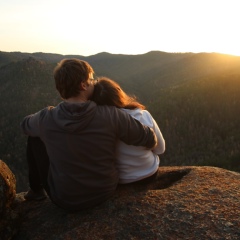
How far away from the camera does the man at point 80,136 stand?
11.4 feet

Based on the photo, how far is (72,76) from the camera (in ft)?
11.2

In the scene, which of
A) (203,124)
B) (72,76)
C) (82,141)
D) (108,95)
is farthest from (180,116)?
(72,76)

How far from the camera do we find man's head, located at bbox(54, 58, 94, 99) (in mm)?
3426

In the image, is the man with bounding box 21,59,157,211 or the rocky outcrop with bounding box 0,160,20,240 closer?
the man with bounding box 21,59,157,211

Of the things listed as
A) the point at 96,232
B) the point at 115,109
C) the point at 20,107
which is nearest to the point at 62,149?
the point at 115,109

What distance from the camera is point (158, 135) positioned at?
13.2ft

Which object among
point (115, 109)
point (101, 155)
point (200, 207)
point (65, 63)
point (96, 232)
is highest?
point (65, 63)

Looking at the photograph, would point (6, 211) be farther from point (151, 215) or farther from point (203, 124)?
point (203, 124)

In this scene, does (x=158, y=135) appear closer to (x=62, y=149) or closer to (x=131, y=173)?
(x=131, y=173)

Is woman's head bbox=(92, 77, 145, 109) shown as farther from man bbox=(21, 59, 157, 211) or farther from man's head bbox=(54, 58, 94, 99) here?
man's head bbox=(54, 58, 94, 99)

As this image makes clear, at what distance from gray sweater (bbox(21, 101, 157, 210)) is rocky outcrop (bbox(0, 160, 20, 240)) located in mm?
573

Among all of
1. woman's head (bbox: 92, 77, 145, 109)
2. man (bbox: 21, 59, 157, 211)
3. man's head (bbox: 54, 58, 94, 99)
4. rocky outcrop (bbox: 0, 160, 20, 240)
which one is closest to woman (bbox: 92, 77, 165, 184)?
woman's head (bbox: 92, 77, 145, 109)

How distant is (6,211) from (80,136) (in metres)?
1.32

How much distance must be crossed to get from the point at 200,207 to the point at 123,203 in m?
0.83
